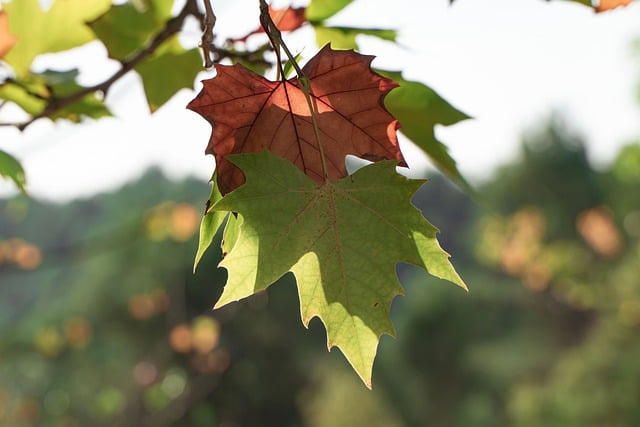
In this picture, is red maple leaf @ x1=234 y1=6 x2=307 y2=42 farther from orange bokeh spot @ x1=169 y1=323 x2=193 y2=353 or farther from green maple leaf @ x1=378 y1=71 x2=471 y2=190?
orange bokeh spot @ x1=169 y1=323 x2=193 y2=353

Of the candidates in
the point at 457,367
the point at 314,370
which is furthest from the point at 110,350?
the point at 457,367

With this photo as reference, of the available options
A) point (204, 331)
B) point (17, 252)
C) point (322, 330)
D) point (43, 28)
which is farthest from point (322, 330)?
point (43, 28)

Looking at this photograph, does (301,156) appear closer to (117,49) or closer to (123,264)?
(117,49)

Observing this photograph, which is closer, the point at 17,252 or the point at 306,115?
the point at 306,115

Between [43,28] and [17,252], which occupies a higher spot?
[43,28]

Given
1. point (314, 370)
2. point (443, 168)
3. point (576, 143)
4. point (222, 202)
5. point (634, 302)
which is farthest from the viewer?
point (576, 143)

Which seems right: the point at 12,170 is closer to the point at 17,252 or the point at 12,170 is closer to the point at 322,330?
the point at 17,252
